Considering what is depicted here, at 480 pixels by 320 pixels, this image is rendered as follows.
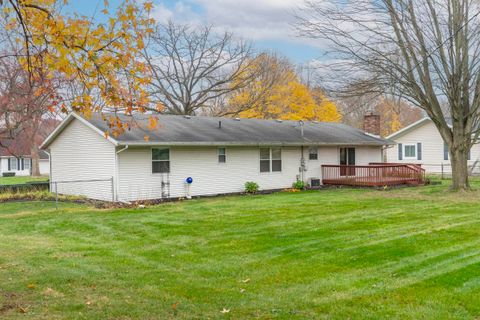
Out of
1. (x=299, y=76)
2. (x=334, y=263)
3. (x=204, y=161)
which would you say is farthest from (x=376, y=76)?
(x=299, y=76)

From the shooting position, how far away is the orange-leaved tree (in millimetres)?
5527

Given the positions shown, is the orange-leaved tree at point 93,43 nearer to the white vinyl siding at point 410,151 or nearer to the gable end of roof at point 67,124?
the gable end of roof at point 67,124

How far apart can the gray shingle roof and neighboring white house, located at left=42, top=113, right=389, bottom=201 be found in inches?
1.7

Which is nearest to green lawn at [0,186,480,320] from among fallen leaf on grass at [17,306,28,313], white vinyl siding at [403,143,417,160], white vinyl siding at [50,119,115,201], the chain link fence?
fallen leaf on grass at [17,306,28,313]

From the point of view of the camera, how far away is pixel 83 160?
19406 millimetres

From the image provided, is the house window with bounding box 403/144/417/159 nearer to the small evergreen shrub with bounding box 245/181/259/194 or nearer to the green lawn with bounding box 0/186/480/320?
the small evergreen shrub with bounding box 245/181/259/194

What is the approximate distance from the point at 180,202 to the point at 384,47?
958cm

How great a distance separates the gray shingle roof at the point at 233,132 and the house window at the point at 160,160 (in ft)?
1.76

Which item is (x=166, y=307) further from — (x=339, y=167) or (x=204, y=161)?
(x=339, y=167)

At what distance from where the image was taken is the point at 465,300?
17.3 ft

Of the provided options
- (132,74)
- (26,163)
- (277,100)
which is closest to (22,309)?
(132,74)

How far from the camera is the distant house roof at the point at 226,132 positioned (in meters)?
17.9

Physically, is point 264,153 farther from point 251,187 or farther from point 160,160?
point 160,160

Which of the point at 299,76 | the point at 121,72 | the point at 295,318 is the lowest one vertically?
the point at 295,318
